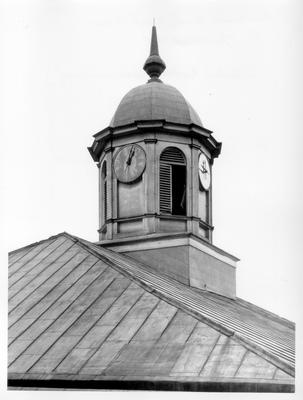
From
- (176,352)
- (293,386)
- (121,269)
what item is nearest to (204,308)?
(121,269)

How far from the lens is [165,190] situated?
23344 mm

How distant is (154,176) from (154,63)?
4.56m

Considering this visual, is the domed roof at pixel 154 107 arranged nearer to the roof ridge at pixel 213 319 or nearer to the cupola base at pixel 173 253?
the cupola base at pixel 173 253

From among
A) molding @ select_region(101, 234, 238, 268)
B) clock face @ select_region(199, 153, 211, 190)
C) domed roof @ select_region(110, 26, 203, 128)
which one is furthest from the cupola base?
domed roof @ select_region(110, 26, 203, 128)

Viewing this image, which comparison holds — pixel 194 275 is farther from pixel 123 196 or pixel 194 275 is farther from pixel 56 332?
pixel 56 332

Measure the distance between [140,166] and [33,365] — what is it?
990cm

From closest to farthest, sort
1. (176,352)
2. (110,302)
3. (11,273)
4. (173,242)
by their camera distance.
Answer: (176,352), (110,302), (11,273), (173,242)

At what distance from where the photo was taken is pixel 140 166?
2341 centimetres

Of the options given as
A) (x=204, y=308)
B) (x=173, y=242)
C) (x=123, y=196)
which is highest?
(x=123, y=196)

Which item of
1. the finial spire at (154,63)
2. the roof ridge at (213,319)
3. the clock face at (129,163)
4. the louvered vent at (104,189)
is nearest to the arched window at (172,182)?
the clock face at (129,163)

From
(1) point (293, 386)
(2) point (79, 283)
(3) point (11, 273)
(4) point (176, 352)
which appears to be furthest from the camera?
(3) point (11, 273)

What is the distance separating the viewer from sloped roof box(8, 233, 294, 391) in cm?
1325

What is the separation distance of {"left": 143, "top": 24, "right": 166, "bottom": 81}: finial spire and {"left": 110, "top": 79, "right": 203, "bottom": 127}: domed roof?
3.03 ft

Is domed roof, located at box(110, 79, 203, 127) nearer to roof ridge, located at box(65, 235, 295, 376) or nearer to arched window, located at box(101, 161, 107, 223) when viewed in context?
arched window, located at box(101, 161, 107, 223)
